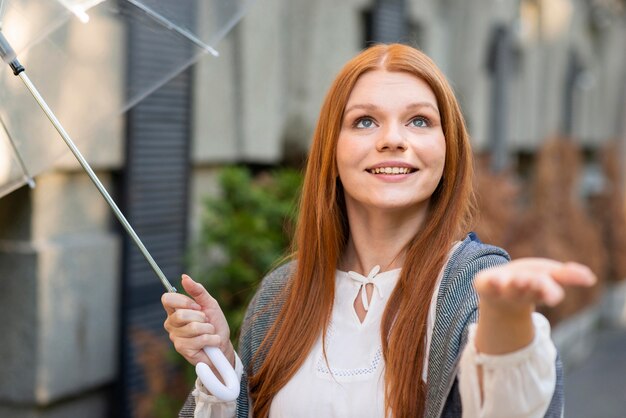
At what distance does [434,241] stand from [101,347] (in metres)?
3.04

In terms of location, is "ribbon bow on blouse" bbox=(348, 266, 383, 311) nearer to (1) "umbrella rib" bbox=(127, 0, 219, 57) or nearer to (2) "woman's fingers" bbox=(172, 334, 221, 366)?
(2) "woman's fingers" bbox=(172, 334, 221, 366)

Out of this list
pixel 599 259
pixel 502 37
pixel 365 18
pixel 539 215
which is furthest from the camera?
pixel 599 259

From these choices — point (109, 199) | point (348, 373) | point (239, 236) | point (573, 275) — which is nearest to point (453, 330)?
point (348, 373)

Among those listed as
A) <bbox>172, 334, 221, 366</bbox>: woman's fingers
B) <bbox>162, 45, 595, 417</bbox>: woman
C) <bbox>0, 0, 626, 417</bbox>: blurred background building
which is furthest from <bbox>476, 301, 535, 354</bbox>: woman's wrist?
<bbox>0, 0, 626, 417</bbox>: blurred background building

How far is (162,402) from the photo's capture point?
4.77m

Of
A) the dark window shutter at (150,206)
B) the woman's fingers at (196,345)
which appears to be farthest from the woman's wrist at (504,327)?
the dark window shutter at (150,206)

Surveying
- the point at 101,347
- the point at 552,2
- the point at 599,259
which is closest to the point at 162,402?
the point at 101,347

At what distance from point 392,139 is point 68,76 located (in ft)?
4.61

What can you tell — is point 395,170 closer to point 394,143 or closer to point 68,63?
point 394,143

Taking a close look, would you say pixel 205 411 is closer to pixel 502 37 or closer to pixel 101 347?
pixel 101 347

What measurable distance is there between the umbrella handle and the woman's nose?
1.90ft

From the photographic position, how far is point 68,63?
10.4 ft

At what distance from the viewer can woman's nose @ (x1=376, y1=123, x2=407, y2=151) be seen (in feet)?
7.04

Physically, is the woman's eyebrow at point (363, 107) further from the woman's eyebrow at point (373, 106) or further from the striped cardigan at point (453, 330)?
the striped cardigan at point (453, 330)
